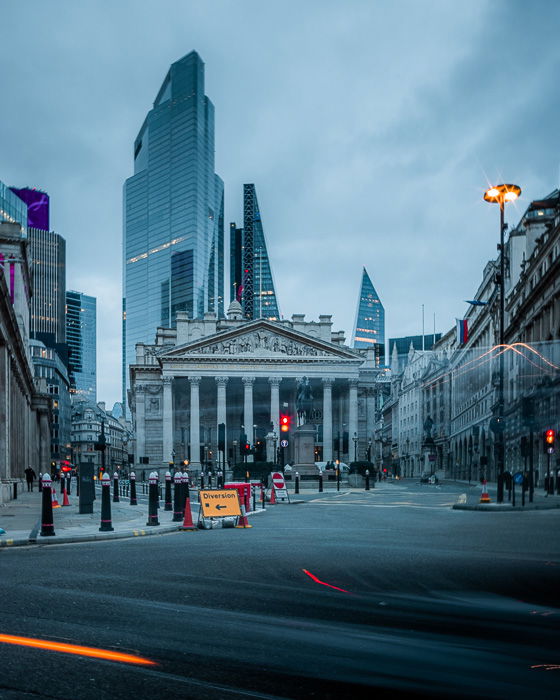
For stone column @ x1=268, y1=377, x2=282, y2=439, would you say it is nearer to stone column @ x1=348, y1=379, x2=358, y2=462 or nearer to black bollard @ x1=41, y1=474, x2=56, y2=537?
stone column @ x1=348, y1=379, x2=358, y2=462

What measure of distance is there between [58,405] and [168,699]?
147 meters

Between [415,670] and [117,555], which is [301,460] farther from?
[415,670]

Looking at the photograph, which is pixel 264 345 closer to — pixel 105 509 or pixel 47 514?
pixel 105 509

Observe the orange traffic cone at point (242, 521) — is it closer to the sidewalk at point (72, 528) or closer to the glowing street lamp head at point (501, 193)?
the sidewalk at point (72, 528)

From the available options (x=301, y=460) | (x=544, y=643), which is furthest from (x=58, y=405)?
(x=544, y=643)

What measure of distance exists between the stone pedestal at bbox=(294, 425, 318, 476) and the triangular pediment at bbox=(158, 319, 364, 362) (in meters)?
35.5

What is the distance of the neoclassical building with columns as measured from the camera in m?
96.3

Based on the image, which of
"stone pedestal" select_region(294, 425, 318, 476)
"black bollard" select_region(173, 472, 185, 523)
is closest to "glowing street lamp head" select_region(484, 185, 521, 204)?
"black bollard" select_region(173, 472, 185, 523)

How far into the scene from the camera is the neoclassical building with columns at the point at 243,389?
96.3m

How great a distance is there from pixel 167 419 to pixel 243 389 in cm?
1200

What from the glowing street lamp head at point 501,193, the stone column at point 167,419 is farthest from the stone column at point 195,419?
the glowing street lamp head at point 501,193

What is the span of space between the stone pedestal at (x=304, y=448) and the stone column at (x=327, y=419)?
34.1m

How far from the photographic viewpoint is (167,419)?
9694 centimetres

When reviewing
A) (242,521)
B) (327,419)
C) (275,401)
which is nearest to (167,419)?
(275,401)
